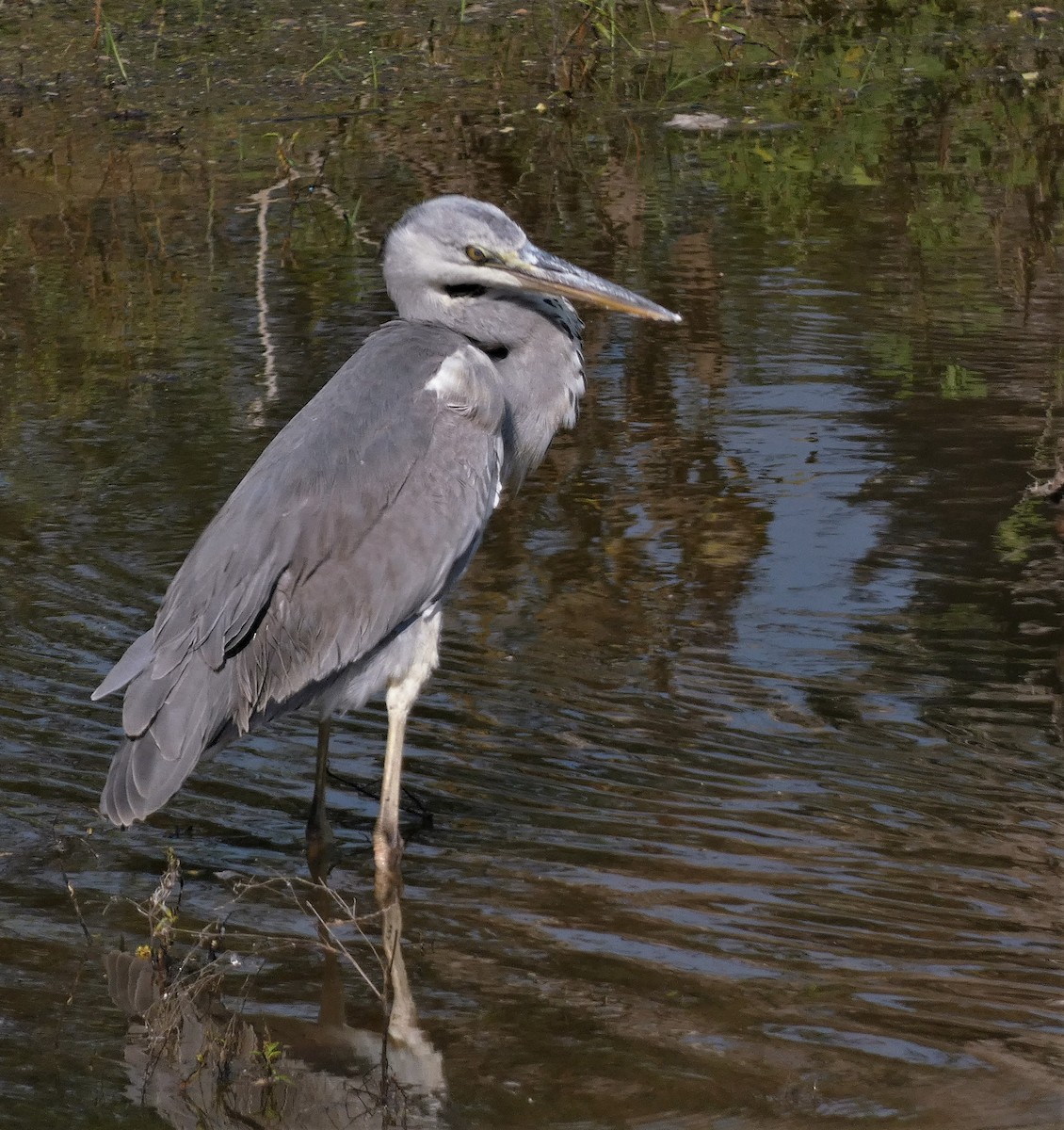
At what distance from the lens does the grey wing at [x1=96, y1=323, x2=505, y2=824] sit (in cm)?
438

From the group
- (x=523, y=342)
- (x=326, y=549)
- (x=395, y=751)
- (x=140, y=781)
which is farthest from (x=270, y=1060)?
(x=523, y=342)

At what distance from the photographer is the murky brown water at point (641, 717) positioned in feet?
11.9

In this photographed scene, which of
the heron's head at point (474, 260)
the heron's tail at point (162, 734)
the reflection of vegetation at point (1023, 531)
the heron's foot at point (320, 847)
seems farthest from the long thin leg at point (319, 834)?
the reflection of vegetation at point (1023, 531)

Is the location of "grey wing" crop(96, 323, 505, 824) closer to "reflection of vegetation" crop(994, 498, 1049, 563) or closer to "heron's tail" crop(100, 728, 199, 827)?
"heron's tail" crop(100, 728, 199, 827)

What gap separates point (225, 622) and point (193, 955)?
2.76 ft

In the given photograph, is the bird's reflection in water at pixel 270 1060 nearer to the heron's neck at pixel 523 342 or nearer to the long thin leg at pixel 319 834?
the long thin leg at pixel 319 834

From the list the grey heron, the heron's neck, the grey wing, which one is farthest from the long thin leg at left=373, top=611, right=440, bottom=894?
the heron's neck

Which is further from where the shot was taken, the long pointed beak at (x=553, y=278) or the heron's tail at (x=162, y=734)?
the long pointed beak at (x=553, y=278)

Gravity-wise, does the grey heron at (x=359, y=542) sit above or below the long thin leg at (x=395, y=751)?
above

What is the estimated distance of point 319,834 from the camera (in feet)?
15.0

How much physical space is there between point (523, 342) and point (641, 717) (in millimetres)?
1128

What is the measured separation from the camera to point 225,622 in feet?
14.5

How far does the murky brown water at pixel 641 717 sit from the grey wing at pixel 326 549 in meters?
0.46

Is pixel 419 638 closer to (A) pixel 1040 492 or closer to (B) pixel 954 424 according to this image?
(A) pixel 1040 492
